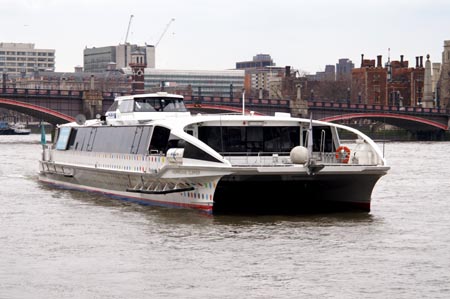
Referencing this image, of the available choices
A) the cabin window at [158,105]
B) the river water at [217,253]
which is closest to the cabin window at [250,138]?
the river water at [217,253]

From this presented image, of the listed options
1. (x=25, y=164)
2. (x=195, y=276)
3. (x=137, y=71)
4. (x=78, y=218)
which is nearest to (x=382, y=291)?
(x=195, y=276)

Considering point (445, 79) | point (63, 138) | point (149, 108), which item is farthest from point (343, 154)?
point (445, 79)

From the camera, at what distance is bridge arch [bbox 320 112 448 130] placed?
10988 centimetres

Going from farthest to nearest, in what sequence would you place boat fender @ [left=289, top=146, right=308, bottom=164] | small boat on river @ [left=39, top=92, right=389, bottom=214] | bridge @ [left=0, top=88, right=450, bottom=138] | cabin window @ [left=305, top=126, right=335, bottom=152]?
bridge @ [left=0, top=88, right=450, bottom=138] < cabin window @ [left=305, top=126, right=335, bottom=152] < small boat on river @ [left=39, top=92, right=389, bottom=214] < boat fender @ [left=289, top=146, right=308, bottom=164]

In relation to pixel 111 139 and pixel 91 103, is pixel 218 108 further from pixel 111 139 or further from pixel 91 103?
pixel 111 139

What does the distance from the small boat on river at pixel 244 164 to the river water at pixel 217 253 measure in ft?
2.27

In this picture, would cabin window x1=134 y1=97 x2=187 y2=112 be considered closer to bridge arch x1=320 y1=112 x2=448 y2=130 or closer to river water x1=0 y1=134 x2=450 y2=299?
river water x1=0 y1=134 x2=450 y2=299

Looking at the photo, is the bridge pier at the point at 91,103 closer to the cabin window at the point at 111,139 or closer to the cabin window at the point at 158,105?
the cabin window at the point at 111,139

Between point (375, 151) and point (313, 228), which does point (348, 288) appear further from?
point (375, 151)

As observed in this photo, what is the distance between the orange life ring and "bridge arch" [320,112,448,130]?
7928 cm

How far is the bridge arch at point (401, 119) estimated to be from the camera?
360 feet

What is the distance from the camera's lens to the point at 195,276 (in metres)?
19.3

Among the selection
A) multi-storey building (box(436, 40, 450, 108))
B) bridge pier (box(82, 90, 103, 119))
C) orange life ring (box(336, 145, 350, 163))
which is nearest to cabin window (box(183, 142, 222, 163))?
orange life ring (box(336, 145, 350, 163))

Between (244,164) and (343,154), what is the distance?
3.16m
